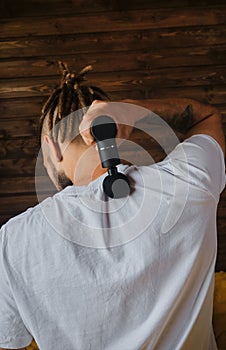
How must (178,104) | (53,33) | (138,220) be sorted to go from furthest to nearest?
(53,33) < (178,104) < (138,220)

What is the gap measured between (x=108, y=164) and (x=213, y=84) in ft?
6.86

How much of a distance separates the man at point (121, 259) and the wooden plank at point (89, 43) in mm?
1911

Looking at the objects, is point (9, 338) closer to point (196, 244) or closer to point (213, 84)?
point (196, 244)

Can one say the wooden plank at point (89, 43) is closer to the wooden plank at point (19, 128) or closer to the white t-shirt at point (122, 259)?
the wooden plank at point (19, 128)

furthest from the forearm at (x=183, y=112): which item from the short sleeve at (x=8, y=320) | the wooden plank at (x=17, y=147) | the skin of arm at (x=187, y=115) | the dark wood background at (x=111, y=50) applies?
the wooden plank at (x=17, y=147)

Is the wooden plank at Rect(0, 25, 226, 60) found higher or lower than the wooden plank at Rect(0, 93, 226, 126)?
higher

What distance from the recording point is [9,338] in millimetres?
813

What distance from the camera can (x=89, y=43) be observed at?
2.62 meters

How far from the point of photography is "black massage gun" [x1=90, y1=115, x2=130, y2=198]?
0.73m

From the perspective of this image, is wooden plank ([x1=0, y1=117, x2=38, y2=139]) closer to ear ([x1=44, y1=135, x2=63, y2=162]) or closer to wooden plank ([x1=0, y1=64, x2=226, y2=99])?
wooden plank ([x1=0, y1=64, x2=226, y2=99])

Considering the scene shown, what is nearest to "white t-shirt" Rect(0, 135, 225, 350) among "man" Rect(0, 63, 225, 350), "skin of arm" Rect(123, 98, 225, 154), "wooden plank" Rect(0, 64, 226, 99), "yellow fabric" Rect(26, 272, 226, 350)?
"man" Rect(0, 63, 225, 350)

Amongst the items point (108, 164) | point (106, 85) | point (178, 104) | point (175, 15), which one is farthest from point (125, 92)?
point (108, 164)

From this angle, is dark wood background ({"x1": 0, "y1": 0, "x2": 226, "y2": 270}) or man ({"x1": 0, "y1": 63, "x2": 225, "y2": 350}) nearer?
man ({"x1": 0, "y1": 63, "x2": 225, "y2": 350})

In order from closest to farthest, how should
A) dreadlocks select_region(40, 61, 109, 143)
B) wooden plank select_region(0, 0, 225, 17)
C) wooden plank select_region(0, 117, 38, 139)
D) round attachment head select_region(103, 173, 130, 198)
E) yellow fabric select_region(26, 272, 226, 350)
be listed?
1. round attachment head select_region(103, 173, 130, 198)
2. dreadlocks select_region(40, 61, 109, 143)
3. yellow fabric select_region(26, 272, 226, 350)
4. wooden plank select_region(0, 0, 225, 17)
5. wooden plank select_region(0, 117, 38, 139)
